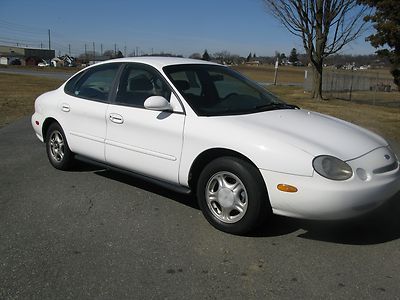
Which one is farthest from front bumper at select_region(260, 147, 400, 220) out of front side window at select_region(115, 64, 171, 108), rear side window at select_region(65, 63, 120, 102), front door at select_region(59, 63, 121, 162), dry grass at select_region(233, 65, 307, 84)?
dry grass at select_region(233, 65, 307, 84)

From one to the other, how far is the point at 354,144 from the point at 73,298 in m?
2.60

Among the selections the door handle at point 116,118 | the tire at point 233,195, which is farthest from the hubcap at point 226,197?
the door handle at point 116,118

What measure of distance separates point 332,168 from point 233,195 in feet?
2.87

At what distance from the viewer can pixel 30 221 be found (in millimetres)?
4277

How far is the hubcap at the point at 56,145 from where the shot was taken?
589cm

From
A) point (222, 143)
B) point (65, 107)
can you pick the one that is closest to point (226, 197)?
point (222, 143)

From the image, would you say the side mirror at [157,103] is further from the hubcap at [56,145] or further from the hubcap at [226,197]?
the hubcap at [56,145]

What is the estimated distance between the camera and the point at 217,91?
4914 mm

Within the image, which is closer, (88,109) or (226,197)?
(226,197)

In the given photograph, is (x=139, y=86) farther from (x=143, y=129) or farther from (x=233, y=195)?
(x=233, y=195)

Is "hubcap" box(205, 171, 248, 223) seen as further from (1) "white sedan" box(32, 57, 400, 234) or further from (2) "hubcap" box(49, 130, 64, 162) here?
(2) "hubcap" box(49, 130, 64, 162)

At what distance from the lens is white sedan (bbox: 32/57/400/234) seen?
3.67m

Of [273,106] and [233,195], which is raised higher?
[273,106]

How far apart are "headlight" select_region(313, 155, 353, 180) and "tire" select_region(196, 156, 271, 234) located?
0.49m
